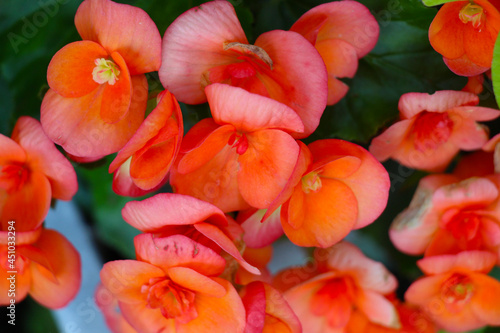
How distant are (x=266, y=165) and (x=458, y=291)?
31 cm

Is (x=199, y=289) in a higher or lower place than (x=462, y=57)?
lower

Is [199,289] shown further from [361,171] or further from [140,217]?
[361,171]

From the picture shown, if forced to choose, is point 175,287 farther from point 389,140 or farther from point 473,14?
point 473,14

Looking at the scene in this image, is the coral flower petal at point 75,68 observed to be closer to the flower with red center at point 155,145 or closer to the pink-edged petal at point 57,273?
the flower with red center at point 155,145

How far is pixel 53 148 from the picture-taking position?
47cm

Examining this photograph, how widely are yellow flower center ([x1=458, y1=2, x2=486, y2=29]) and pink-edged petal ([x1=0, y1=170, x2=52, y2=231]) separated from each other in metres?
0.45

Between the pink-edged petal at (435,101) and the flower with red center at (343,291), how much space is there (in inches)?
7.6

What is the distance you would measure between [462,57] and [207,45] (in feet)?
0.83

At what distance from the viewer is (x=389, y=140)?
0.50 meters

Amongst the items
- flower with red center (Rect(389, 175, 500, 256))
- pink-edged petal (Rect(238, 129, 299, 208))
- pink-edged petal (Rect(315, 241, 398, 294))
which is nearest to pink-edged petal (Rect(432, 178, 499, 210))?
flower with red center (Rect(389, 175, 500, 256))

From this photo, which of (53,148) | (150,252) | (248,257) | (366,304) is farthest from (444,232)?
(53,148)

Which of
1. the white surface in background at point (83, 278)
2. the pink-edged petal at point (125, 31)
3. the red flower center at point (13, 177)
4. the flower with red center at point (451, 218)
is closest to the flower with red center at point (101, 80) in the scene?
the pink-edged petal at point (125, 31)

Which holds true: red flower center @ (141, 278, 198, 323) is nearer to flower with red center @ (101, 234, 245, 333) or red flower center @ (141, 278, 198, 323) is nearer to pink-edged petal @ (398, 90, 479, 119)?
flower with red center @ (101, 234, 245, 333)

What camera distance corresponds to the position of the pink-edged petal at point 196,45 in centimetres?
39
